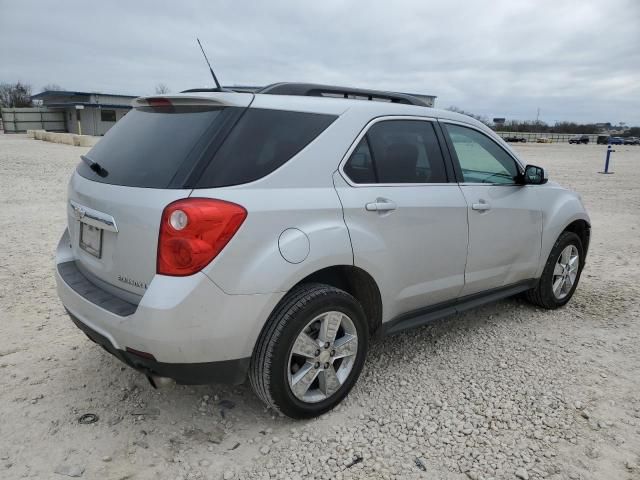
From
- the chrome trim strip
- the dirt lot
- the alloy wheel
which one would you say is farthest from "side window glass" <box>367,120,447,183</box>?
the alloy wheel

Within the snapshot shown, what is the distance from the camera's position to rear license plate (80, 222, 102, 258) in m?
2.63

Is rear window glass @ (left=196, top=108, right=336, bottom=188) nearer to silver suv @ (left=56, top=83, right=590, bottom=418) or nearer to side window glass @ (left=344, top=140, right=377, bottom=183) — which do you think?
silver suv @ (left=56, top=83, right=590, bottom=418)

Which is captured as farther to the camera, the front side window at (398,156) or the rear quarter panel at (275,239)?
the front side window at (398,156)

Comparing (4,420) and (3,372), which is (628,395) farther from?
(3,372)

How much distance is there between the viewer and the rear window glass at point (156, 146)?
95.7 inches

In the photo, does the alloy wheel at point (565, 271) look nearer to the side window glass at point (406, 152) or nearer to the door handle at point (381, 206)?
the side window glass at point (406, 152)

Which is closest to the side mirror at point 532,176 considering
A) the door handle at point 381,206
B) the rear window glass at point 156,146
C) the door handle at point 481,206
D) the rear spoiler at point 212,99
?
the door handle at point 481,206

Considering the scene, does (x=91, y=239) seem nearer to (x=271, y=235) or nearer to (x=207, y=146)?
(x=207, y=146)

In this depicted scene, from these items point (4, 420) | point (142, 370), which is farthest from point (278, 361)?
point (4, 420)

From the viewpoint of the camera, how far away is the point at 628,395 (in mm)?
3158

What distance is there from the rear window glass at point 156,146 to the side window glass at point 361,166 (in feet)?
2.48

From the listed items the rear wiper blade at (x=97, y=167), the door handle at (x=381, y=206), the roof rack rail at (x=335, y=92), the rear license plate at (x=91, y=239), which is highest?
the roof rack rail at (x=335, y=92)

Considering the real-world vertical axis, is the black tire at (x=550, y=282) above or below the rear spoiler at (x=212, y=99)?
below

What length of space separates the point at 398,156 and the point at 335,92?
56cm
